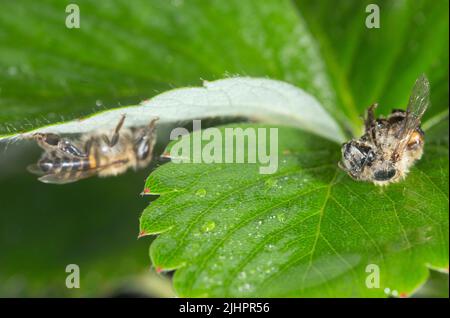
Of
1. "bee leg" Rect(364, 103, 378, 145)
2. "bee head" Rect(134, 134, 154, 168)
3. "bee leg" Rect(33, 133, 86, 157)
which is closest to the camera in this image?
"bee leg" Rect(364, 103, 378, 145)

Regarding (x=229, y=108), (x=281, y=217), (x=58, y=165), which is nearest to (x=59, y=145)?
(x=58, y=165)

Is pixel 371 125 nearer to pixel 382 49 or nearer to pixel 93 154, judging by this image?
pixel 382 49

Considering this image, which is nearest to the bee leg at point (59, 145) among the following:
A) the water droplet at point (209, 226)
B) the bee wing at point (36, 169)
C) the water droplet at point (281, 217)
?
the bee wing at point (36, 169)

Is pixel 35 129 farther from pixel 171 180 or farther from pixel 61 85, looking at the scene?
pixel 61 85

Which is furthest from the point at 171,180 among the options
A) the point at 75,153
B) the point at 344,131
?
the point at 344,131

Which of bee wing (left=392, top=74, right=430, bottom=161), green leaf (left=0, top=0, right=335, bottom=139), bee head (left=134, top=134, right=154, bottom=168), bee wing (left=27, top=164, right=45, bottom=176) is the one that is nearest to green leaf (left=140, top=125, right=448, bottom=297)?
bee wing (left=392, top=74, right=430, bottom=161)

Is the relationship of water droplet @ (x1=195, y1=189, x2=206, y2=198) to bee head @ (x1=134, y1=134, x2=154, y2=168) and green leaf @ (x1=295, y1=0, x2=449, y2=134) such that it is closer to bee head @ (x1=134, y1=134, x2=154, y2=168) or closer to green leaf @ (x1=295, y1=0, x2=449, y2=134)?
bee head @ (x1=134, y1=134, x2=154, y2=168)

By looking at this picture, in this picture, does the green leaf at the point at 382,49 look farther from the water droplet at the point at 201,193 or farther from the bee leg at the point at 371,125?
the water droplet at the point at 201,193
